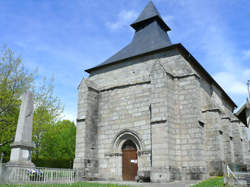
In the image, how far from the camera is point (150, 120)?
41.0 feet

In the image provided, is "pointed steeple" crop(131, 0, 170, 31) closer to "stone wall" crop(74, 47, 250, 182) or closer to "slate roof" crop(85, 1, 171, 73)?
"slate roof" crop(85, 1, 171, 73)

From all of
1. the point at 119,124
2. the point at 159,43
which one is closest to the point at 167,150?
the point at 119,124

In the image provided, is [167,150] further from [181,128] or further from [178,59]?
[178,59]

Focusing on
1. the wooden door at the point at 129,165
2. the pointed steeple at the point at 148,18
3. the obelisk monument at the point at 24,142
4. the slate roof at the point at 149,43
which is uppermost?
the pointed steeple at the point at 148,18

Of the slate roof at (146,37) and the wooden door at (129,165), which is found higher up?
the slate roof at (146,37)

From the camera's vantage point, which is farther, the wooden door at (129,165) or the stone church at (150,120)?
the wooden door at (129,165)

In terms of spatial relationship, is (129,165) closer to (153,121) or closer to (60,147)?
(153,121)

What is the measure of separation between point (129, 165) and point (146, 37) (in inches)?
360

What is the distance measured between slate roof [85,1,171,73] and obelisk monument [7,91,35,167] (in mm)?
6459

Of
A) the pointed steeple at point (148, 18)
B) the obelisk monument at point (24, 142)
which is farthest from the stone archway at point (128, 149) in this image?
the pointed steeple at point (148, 18)

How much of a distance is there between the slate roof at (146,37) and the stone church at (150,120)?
15 centimetres

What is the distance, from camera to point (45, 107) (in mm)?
18078

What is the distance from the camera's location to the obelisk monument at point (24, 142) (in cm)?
942

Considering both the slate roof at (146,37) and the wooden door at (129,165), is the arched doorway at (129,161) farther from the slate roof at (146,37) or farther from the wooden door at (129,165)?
the slate roof at (146,37)
